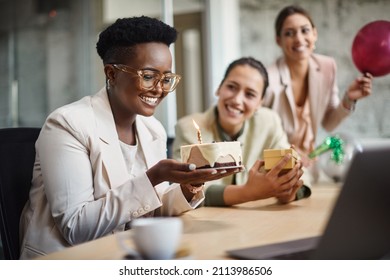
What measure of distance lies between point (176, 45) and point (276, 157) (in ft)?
2.78

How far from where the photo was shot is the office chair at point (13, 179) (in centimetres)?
109

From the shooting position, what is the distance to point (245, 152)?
1.66 meters

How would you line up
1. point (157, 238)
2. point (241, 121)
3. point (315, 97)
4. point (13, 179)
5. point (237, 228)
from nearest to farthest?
1. point (157, 238)
2. point (237, 228)
3. point (13, 179)
4. point (241, 121)
5. point (315, 97)

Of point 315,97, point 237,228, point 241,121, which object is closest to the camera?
point 237,228

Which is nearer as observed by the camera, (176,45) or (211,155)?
(211,155)

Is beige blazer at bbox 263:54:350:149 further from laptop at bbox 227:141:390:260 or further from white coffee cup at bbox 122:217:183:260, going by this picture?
white coffee cup at bbox 122:217:183:260

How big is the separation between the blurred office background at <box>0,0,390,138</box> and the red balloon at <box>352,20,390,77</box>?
0.09m

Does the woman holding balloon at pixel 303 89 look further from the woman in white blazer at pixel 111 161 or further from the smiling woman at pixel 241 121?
the woman in white blazer at pixel 111 161

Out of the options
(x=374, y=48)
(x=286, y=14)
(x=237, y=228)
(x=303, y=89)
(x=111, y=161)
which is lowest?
(x=237, y=228)

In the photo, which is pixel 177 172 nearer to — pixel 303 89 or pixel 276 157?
pixel 276 157

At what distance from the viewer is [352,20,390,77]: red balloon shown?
1.67 meters

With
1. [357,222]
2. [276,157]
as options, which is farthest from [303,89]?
[357,222]

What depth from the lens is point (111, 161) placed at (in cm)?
114

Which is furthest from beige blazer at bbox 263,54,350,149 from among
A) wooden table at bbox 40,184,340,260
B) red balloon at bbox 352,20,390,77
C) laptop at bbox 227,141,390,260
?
laptop at bbox 227,141,390,260
